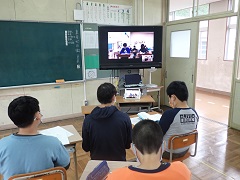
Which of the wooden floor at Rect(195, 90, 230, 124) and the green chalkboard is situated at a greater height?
the green chalkboard

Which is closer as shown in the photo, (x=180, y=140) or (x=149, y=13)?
(x=180, y=140)

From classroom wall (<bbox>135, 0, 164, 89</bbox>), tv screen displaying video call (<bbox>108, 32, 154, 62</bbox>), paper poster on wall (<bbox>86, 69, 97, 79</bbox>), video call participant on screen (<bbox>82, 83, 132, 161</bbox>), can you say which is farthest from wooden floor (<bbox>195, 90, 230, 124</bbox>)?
video call participant on screen (<bbox>82, 83, 132, 161</bbox>)

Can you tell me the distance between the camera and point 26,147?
1.22 m

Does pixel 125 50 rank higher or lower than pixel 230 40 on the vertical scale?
lower

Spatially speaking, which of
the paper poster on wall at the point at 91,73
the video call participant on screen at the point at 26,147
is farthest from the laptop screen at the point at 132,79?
the video call participant on screen at the point at 26,147

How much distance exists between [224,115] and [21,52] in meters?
4.56

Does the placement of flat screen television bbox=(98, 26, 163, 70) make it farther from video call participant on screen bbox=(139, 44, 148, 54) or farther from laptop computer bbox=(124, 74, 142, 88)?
laptop computer bbox=(124, 74, 142, 88)

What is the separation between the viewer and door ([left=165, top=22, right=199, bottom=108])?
184 inches

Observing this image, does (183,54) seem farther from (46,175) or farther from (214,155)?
(46,175)

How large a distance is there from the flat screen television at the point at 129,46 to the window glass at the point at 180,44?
0.96 metres

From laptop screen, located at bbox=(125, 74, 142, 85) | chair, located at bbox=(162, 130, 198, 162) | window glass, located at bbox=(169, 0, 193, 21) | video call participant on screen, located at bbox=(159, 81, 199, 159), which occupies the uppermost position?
window glass, located at bbox=(169, 0, 193, 21)

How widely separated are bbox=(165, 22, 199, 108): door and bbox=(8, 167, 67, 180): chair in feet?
13.5

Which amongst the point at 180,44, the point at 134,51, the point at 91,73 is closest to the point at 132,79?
the point at 134,51

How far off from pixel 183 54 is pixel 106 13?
2065 millimetres
